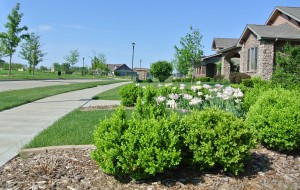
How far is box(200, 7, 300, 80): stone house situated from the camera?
20.4m

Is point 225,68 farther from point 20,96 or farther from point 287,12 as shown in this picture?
point 20,96

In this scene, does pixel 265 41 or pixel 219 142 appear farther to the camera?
pixel 265 41

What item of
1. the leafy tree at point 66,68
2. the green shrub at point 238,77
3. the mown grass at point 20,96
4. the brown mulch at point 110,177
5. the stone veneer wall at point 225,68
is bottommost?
the brown mulch at point 110,177

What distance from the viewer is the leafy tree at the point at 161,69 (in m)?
42.7

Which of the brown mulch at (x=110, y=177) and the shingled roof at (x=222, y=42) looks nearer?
the brown mulch at (x=110, y=177)

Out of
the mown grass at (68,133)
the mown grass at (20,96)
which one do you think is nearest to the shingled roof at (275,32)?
the mown grass at (20,96)

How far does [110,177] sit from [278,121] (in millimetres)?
2648

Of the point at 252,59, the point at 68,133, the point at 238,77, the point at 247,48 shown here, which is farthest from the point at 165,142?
the point at 247,48

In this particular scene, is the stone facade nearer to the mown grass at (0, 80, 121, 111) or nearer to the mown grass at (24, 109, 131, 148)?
the mown grass at (0, 80, 121, 111)

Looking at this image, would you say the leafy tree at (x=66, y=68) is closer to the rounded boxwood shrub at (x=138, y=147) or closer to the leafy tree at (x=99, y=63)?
the leafy tree at (x=99, y=63)

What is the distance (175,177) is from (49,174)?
1585mm

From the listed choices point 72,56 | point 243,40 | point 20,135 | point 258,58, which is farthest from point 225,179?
point 72,56

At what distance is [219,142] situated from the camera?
3695 millimetres

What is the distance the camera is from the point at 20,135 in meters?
6.07
